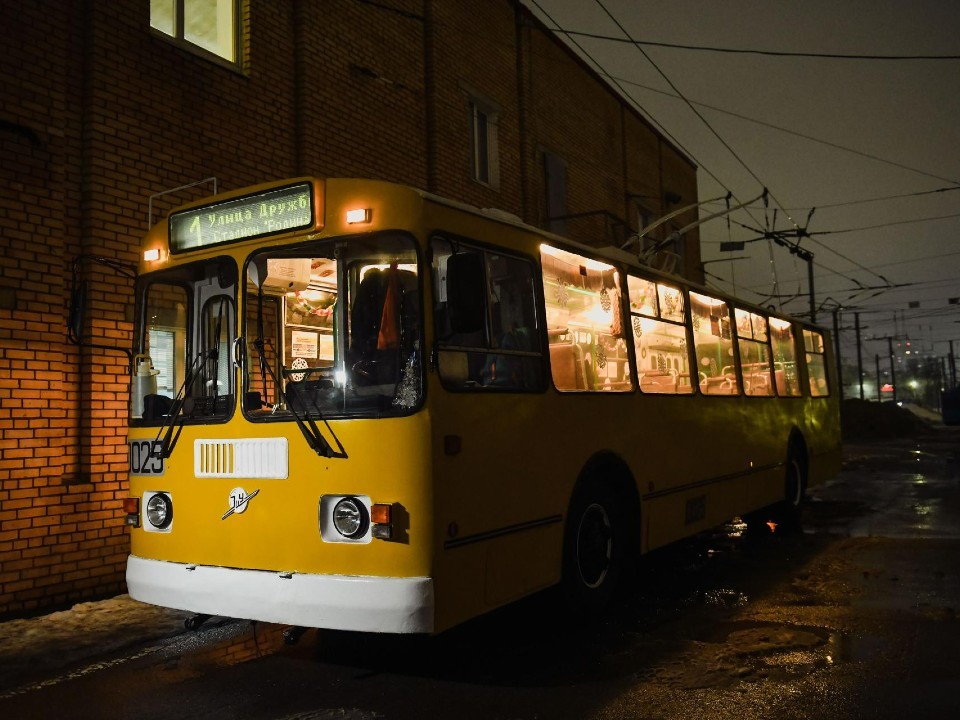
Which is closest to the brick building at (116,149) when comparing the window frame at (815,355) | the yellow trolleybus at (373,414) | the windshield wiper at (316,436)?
the yellow trolleybus at (373,414)

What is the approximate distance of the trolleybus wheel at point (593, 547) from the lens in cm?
571

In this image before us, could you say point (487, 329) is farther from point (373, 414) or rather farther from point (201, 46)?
point (201, 46)

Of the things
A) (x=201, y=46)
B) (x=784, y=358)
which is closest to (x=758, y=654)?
(x=784, y=358)

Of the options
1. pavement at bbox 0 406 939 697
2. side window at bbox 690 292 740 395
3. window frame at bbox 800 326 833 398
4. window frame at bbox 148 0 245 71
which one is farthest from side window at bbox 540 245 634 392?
window frame at bbox 800 326 833 398

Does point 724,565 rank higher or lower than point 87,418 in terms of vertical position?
lower

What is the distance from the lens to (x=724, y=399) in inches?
340

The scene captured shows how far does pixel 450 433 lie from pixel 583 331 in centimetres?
201

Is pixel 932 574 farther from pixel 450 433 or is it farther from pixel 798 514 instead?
pixel 450 433

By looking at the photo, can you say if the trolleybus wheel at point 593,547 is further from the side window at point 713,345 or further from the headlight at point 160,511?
the headlight at point 160,511

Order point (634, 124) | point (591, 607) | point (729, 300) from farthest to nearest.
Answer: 1. point (634, 124)
2. point (729, 300)
3. point (591, 607)

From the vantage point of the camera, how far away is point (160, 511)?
5258mm

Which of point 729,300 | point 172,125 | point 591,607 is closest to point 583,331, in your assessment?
point 591,607

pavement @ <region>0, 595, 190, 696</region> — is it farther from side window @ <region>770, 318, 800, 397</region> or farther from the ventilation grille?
side window @ <region>770, 318, 800, 397</region>

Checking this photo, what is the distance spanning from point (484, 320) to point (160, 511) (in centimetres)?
246
